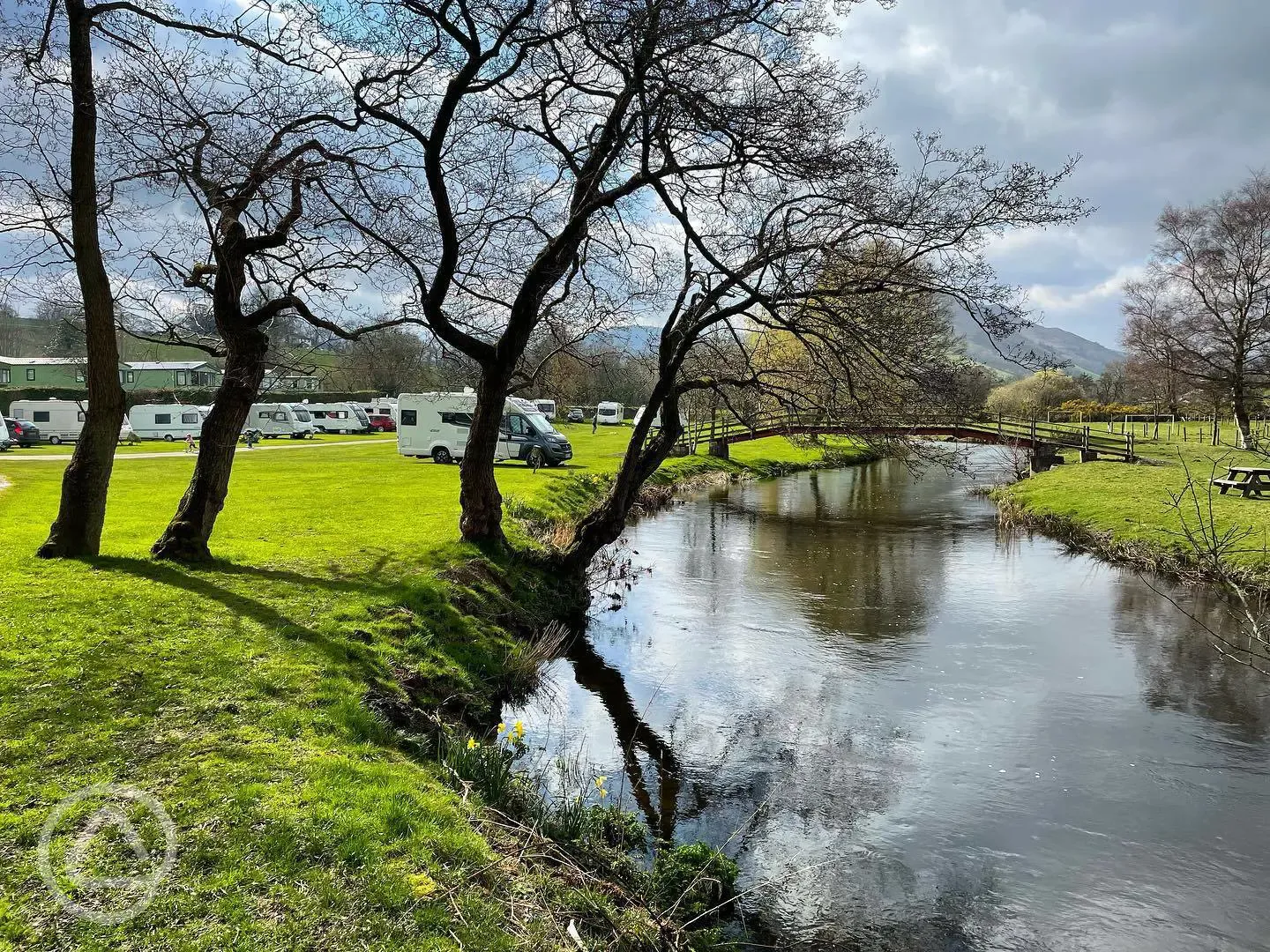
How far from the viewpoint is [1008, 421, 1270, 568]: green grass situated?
17922 millimetres

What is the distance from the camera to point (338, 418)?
201 feet

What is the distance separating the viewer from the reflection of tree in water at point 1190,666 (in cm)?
1051

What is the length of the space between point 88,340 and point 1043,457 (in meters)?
37.2

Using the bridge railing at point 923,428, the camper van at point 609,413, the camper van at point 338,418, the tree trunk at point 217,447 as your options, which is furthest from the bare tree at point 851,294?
the camper van at point 609,413

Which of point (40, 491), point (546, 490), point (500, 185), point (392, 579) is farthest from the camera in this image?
point (546, 490)

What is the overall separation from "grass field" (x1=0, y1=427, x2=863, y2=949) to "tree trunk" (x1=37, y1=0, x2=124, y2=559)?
23.3 inches

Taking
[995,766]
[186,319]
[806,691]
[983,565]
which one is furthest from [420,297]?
[983,565]

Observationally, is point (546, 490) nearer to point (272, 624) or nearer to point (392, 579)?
point (392, 579)

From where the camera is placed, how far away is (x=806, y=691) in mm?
11047

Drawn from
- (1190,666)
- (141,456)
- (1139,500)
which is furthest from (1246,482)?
(141,456)

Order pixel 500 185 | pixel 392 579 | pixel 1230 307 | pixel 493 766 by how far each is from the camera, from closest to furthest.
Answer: pixel 493 766
pixel 392 579
pixel 500 185
pixel 1230 307

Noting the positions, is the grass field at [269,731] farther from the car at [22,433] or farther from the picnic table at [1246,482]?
the car at [22,433]

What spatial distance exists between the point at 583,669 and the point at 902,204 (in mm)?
8129

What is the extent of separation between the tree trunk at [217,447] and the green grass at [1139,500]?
46.4 feet
